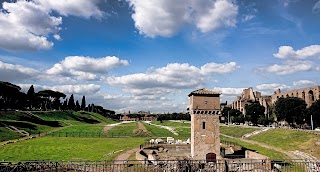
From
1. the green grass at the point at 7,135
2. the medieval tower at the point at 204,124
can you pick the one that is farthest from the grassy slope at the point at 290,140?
the green grass at the point at 7,135

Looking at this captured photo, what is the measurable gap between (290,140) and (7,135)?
5446 centimetres

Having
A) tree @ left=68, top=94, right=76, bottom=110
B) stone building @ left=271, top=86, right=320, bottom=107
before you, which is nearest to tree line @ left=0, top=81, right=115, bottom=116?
tree @ left=68, top=94, right=76, bottom=110

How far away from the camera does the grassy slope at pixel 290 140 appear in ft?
147

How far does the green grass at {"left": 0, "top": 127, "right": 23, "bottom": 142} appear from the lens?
52.1 metres

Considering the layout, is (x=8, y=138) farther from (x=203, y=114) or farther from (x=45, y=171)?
(x=203, y=114)

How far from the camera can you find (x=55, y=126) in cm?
7675

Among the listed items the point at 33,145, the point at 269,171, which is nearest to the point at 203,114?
the point at 269,171

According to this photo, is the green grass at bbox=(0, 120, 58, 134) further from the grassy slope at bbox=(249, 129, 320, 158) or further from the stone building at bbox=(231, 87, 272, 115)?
the stone building at bbox=(231, 87, 272, 115)

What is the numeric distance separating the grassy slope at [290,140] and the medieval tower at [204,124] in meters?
15.8

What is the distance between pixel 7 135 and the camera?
53625 millimetres

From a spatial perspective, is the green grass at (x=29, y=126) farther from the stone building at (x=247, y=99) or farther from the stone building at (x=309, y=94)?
the stone building at (x=247, y=99)

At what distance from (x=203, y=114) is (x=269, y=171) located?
11132mm

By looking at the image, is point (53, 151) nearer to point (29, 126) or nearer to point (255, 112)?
point (29, 126)

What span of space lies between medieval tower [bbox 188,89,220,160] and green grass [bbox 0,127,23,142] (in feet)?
122
